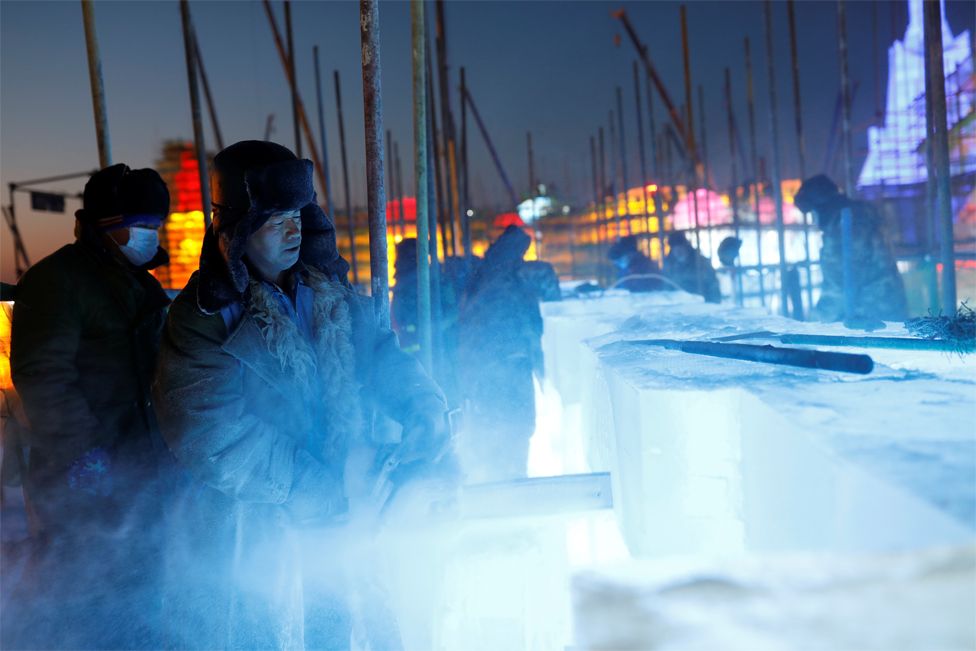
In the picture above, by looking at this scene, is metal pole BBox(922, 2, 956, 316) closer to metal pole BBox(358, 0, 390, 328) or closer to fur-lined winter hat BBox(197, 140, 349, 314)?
metal pole BBox(358, 0, 390, 328)

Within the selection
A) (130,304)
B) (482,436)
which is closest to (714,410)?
(130,304)

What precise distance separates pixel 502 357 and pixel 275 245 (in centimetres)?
343

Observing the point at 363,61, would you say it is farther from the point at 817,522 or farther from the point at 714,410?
the point at 817,522

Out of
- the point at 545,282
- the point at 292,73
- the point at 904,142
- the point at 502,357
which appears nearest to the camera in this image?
the point at 502,357

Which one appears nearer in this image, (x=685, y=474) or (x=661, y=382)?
(x=685, y=474)

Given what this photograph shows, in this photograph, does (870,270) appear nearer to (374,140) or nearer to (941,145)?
(941,145)

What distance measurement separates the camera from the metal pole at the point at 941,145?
233 inches

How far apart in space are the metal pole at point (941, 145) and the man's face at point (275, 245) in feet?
17.7

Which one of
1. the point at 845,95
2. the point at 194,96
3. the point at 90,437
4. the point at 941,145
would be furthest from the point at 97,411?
the point at 845,95

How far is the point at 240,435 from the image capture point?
186 cm

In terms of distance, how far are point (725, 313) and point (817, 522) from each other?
125 inches

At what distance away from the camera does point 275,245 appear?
2.01 meters

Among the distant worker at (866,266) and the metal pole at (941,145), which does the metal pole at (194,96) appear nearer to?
the distant worker at (866,266)

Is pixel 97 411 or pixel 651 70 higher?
pixel 651 70
